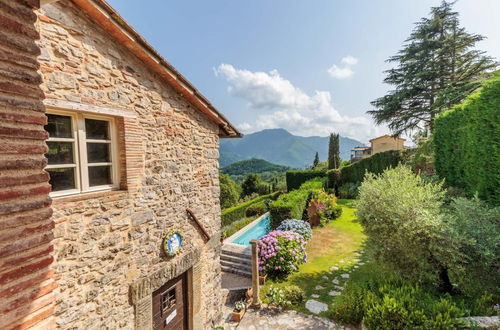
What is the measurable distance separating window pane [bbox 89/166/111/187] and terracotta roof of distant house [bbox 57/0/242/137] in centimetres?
212

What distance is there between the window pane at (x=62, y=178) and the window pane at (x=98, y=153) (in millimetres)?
326

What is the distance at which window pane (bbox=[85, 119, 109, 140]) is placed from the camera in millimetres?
3596

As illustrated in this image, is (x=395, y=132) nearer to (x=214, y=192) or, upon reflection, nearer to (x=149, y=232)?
(x=214, y=192)

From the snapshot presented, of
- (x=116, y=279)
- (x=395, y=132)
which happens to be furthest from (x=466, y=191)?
(x=395, y=132)

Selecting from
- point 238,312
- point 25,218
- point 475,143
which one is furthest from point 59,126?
point 475,143

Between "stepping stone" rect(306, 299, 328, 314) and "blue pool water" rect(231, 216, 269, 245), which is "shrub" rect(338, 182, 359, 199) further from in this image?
"stepping stone" rect(306, 299, 328, 314)

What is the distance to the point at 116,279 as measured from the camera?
3828 mm

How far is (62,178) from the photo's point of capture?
3.30m

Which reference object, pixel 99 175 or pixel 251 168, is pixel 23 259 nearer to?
pixel 99 175

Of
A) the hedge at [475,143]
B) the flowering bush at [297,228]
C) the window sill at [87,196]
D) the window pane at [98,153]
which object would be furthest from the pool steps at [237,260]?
the hedge at [475,143]

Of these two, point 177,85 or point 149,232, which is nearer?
point 149,232

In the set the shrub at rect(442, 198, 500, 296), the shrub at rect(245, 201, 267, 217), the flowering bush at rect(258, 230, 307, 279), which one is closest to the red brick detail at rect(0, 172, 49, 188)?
the shrub at rect(442, 198, 500, 296)

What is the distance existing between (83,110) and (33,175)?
6.48 feet

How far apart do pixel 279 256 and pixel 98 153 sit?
7648mm
